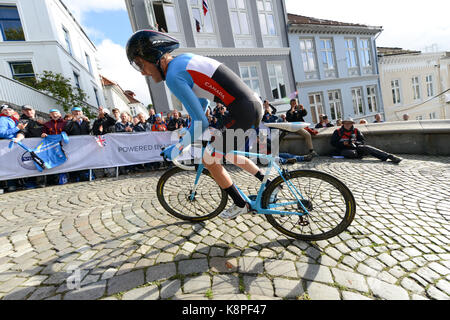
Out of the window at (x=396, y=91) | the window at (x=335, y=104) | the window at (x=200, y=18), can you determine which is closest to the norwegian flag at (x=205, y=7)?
the window at (x=200, y=18)

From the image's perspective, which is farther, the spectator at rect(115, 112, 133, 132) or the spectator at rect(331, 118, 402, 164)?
the spectator at rect(115, 112, 133, 132)

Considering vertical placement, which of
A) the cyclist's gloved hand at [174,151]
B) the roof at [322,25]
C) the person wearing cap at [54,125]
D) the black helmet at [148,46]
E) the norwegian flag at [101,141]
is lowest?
the cyclist's gloved hand at [174,151]

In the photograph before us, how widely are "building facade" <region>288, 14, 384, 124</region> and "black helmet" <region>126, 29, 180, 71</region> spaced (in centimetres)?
1617

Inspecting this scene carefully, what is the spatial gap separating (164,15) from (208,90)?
1372cm

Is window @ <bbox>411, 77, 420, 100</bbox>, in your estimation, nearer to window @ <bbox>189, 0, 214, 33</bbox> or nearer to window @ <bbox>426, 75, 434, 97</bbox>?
window @ <bbox>426, 75, 434, 97</bbox>

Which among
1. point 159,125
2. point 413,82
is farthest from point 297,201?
point 413,82

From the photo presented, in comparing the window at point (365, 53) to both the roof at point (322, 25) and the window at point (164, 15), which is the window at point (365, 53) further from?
the window at point (164, 15)

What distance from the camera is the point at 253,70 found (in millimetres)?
15219

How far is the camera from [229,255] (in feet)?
6.63

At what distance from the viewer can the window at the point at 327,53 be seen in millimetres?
17812

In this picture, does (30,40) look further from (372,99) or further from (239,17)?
(372,99)

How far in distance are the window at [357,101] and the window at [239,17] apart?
11.8 m

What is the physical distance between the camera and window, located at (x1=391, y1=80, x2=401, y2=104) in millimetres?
21203

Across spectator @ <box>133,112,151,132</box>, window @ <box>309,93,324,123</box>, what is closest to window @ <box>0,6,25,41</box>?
spectator @ <box>133,112,151,132</box>
